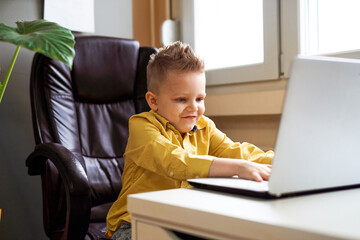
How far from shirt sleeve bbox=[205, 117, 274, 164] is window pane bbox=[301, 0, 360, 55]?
2.33 feet

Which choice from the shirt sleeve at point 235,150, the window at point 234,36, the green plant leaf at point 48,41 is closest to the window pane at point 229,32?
the window at point 234,36

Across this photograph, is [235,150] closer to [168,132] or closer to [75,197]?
[168,132]

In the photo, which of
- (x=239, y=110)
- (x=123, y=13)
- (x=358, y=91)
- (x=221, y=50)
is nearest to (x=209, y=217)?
(x=358, y=91)

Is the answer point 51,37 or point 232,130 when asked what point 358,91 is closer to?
point 51,37

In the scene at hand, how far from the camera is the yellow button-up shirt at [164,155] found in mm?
906

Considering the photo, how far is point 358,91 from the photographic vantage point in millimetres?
668

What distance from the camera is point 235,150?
49.1 inches

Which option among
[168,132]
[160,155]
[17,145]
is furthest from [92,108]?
[160,155]

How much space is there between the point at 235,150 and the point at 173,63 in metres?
0.33

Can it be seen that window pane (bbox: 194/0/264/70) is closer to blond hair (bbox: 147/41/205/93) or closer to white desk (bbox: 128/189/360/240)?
blond hair (bbox: 147/41/205/93)

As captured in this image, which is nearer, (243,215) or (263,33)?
(243,215)

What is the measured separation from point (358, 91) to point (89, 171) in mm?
1142

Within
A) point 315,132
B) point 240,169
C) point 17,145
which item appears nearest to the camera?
point 315,132

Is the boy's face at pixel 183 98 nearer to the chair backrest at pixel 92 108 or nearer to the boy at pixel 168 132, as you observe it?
the boy at pixel 168 132
